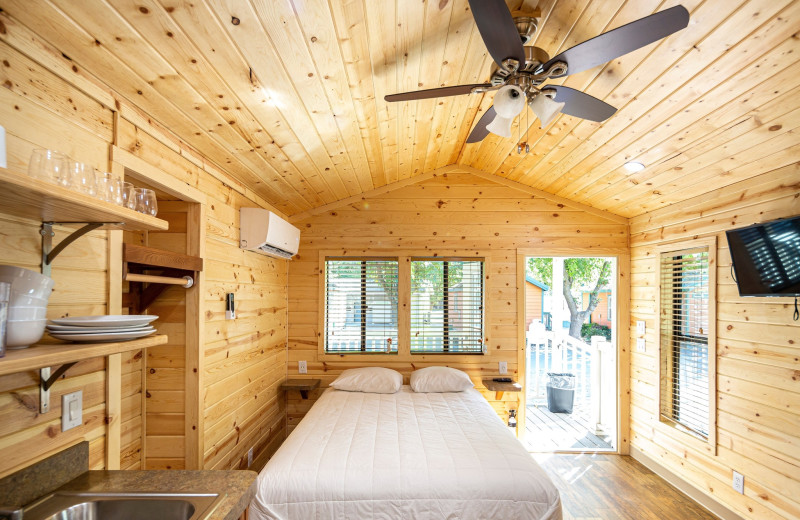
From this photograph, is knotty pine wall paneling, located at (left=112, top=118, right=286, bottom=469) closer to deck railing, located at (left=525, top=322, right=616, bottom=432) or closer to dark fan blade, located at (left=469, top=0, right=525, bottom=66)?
dark fan blade, located at (left=469, top=0, right=525, bottom=66)

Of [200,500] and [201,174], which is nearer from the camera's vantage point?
[200,500]

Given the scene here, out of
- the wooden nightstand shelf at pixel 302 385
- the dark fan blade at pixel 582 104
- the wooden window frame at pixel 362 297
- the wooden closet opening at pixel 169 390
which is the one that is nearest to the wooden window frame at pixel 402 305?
the wooden window frame at pixel 362 297

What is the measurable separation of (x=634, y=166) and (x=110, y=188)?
333 cm

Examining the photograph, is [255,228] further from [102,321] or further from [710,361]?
[710,361]

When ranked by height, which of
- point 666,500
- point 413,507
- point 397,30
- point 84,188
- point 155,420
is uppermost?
point 397,30

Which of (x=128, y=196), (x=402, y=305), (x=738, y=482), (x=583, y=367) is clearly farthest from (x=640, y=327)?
(x=128, y=196)

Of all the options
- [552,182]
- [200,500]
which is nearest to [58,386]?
[200,500]

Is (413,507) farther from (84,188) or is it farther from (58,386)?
(84,188)

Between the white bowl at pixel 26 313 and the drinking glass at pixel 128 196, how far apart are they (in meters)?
0.41

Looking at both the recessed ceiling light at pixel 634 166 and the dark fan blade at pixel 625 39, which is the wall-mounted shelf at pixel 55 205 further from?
the recessed ceiling light at pixel 634 166

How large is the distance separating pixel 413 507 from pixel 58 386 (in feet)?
5.26

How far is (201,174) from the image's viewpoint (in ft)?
8.25

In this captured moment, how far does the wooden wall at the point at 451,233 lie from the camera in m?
4.26

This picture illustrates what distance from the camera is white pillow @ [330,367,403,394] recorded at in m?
3.71
